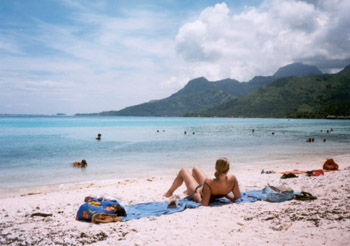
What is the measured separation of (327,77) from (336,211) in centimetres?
22437

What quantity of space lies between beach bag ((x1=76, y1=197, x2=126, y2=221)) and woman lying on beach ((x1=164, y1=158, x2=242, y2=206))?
2.15 m

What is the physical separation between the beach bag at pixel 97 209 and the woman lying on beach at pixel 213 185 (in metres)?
2.15

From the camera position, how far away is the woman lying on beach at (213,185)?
21.9 feet

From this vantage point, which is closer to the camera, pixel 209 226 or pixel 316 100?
pixel 209 226

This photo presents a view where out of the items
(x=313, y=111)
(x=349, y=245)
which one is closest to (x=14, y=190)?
(x=349, y=245)

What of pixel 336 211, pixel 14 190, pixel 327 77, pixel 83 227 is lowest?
pixel 14 190

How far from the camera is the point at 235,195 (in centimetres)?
727

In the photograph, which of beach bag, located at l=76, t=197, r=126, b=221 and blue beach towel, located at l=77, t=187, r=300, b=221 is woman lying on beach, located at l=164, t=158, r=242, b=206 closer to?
blue beach towel, located at l=77, t=187, r=300, b=221

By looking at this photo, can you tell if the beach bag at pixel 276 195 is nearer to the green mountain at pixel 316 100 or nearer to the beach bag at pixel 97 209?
the beach bag at pixel 97 209

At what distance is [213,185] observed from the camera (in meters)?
6.96

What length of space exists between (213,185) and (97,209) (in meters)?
3.10

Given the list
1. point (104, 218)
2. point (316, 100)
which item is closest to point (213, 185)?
point (104, 218)

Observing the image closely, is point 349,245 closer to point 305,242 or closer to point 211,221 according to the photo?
point 305,242

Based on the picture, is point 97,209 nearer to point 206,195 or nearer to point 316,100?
point 206,195
